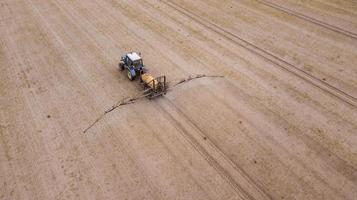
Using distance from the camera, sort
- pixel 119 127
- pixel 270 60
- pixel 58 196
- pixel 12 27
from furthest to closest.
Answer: pixel 12 27, pixel 270 60, pixel 119 127, pixel 58 196

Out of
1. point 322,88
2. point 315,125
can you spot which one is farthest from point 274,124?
point 322,88

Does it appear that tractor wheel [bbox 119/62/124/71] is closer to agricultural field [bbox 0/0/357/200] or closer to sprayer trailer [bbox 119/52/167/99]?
sprayer trailer [bbox 119/52/167/99]

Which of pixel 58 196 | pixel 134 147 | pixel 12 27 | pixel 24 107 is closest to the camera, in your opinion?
pixel 58 196

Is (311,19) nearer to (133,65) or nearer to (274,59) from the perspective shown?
(274,59)

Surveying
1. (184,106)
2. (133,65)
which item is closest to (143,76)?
(133,65)

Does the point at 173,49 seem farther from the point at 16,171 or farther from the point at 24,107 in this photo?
the point at 16,171

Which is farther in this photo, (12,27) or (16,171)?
(12,27)

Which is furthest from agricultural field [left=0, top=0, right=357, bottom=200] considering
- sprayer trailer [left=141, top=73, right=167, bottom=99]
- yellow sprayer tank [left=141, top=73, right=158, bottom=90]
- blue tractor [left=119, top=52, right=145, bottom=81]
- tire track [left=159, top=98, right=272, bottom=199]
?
yellow sprayer tank [left=141, top=73, right=158, bottom=90]

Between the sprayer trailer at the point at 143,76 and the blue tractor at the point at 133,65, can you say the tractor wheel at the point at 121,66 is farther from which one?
the blue tractor at the point at 133,65
